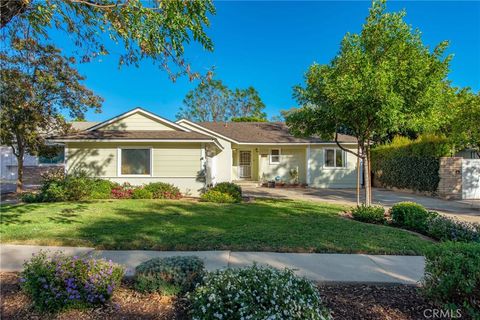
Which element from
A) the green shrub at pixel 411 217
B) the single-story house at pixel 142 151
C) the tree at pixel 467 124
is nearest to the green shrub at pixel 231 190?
the single-story house at pixel 142 151

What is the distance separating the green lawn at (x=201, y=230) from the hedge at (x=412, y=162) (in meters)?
7.85

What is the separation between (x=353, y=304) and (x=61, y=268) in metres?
3.20

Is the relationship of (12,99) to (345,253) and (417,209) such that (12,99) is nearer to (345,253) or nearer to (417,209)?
(345,253)

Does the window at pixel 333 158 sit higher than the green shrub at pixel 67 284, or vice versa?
the window at pixel 333 158

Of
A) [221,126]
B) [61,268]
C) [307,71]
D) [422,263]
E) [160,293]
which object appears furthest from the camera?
[221,126]

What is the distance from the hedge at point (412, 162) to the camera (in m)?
14.1

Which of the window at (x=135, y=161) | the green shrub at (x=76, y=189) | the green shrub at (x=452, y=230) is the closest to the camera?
the green shrub at (x=452, y=230)

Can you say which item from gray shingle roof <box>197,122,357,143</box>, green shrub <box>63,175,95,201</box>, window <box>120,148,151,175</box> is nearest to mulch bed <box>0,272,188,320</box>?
green shrub <box>63,175,95,201</box>

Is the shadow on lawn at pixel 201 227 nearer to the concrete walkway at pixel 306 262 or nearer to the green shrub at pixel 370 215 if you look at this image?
the concrete walkway at pixel 306 262

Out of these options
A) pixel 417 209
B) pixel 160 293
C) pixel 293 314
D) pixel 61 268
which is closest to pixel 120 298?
pixel 160 293

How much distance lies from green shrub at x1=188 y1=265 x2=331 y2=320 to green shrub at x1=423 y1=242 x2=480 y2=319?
1.26m

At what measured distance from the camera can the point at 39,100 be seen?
14.3 m

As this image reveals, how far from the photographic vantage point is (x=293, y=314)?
98.1 inches

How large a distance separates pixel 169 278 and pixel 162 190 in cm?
973
